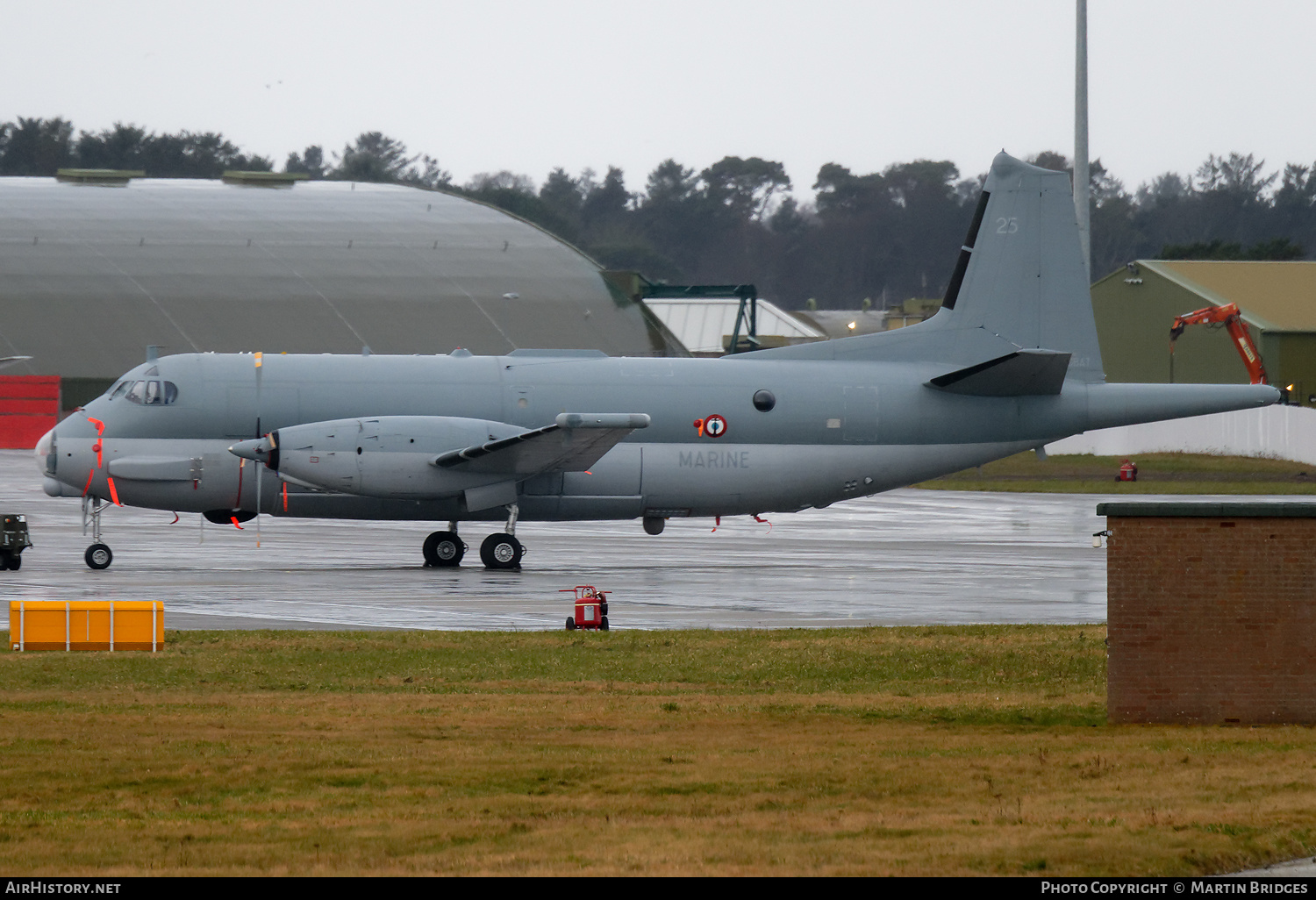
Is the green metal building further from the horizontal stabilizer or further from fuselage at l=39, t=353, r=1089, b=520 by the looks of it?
Result: fuselage at l=39, t=353, r=1089, b=520

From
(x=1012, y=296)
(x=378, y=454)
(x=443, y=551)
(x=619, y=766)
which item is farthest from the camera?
(x=1012, y=296)

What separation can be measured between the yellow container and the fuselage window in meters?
10.9

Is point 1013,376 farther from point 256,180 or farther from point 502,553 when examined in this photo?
point 256,180

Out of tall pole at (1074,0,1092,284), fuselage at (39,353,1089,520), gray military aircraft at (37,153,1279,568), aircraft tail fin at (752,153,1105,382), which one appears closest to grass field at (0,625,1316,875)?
gray military aircraft at (37,153,1279,568)

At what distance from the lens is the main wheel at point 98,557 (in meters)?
27.4

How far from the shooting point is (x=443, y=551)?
97.2 feet

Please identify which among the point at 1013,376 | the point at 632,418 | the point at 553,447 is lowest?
the point at 553,447

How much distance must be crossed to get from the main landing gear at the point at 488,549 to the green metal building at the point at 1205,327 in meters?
54.4

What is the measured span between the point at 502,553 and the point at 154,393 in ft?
22.6

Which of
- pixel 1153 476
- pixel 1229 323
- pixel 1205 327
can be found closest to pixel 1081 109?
pixel 1153 476

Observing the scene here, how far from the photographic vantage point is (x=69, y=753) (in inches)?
479

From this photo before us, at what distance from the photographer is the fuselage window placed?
28781 mm

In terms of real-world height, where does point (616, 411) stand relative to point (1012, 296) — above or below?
below

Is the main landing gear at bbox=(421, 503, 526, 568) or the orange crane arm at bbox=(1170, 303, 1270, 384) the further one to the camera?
the orange crane arm at bbox=(1170, 303, 1270, 384)
